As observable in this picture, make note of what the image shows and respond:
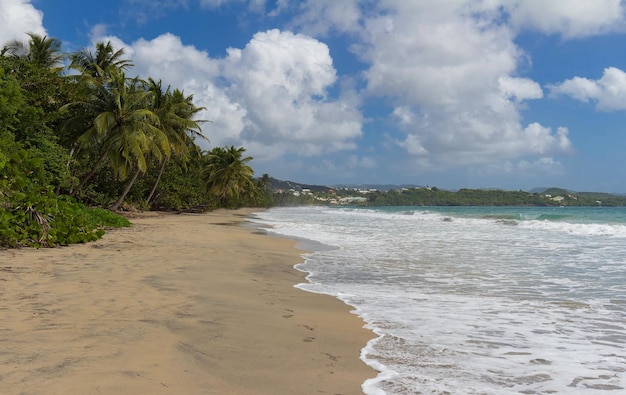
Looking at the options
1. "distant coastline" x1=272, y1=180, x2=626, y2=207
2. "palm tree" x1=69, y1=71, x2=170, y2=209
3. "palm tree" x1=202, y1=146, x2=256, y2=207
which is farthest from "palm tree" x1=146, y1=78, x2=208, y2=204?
"distant coastline" x1=272, y1=180, x2=626, y2=207

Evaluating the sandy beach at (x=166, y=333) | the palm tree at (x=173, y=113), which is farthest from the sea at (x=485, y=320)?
the palm tree at (x=173, y=113)

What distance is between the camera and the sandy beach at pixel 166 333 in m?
2.95

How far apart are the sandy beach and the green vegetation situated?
195cm

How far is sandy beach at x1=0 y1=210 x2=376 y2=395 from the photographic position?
2945mm

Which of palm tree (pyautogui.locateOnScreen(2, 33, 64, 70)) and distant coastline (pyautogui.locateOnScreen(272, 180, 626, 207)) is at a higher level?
palm tree (pyautogui.locateOnScreen(2, 33, 64, 70))

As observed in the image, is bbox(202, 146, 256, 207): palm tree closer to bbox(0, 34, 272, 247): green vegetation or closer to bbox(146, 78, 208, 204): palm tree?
bbox(0, 34, 272, 247): green vegetation

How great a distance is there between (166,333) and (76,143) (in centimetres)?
2122

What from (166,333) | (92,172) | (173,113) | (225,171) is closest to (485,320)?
(166,333)

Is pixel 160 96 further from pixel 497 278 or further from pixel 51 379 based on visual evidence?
pixel 51 379

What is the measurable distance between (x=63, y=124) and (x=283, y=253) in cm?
1562

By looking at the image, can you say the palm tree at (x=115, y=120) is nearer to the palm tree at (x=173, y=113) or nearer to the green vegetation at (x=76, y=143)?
the green vegetation at (x=76, y=143)

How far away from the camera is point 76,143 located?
22.0 meters

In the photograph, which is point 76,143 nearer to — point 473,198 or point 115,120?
point 115,120

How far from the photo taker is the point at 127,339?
372 centimetres
